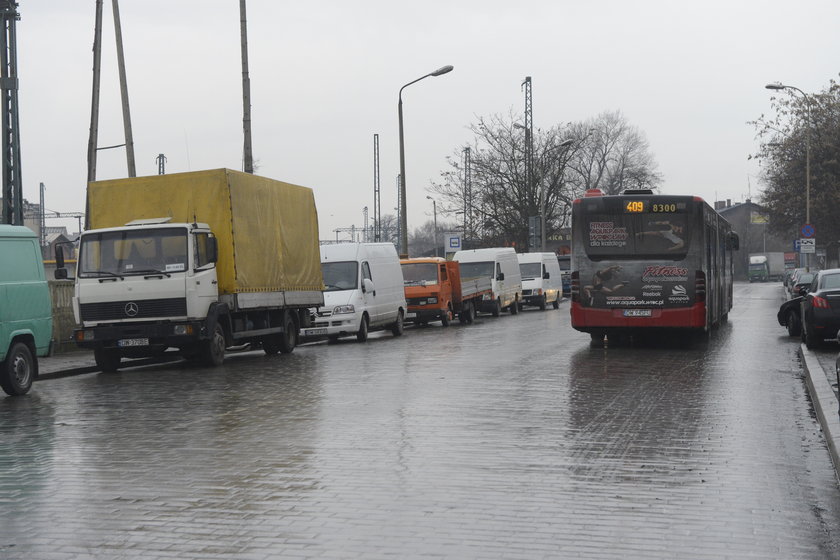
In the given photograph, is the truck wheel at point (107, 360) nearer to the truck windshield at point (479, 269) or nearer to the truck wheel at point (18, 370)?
the truck wheel at point (18, 370)

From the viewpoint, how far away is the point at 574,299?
20688 mm

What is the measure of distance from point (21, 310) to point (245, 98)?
14.7 meters

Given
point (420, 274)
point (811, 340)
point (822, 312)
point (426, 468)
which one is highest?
point (420, 274)

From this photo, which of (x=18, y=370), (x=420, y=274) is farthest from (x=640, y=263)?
(x=420, y=274)

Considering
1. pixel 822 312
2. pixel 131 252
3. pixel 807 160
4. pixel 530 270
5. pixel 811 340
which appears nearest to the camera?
pixel 131 252

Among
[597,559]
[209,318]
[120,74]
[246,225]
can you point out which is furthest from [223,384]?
[120,74]

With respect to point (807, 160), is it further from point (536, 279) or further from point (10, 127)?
point (10, 127)

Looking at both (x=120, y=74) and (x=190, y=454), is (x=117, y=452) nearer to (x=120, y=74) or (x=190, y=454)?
(x=190, y=454)

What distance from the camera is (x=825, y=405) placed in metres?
10.6

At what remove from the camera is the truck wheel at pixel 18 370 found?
14195mm

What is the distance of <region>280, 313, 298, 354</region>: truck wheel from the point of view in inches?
862

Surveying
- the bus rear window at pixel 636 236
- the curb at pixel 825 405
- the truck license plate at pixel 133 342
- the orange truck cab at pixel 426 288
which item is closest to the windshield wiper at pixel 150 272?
the truck license plate at pixel 133 342

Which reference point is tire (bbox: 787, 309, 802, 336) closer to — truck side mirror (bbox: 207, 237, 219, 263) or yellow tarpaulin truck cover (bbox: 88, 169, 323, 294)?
yellow tarpaulin truck cover (bbox: 88, 169, 323, 294)

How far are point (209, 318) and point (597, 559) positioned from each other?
13583mm
